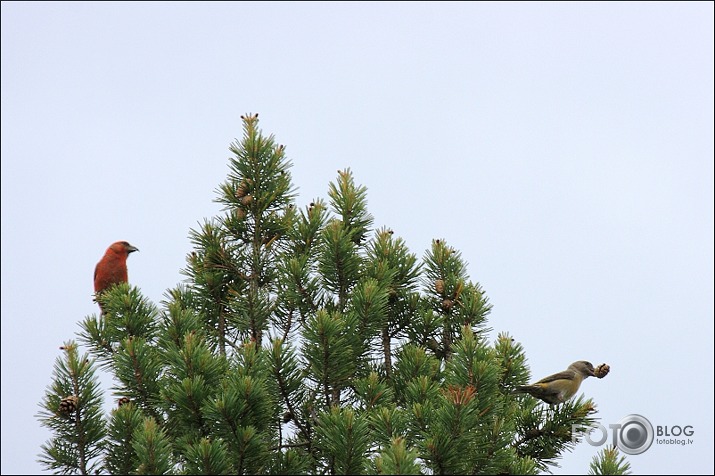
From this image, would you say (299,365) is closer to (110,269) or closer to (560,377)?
(560,377)

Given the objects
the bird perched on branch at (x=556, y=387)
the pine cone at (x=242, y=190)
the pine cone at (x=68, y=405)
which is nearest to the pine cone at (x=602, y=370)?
the bird perched on branch at (x=556, y=387)

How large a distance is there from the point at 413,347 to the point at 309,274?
727 millimetres

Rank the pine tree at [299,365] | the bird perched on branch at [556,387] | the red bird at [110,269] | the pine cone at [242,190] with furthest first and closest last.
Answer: the red bird at [110,269]
the pine cone at [242,190]
the bird perched on branch at [556,387]
the pine tree at [299,365]

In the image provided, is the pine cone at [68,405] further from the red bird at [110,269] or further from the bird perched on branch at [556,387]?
the red bird at [110,269]

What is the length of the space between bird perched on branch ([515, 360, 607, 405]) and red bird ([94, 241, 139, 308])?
379 cm

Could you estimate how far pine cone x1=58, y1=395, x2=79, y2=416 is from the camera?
419cm

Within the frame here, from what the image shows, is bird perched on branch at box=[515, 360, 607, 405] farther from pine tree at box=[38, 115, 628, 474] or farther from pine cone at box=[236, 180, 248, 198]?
pine cone at box=[236, 180, 248, 198]

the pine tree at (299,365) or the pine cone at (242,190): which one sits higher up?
the pine cone at (242,190)

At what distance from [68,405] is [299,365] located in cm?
118

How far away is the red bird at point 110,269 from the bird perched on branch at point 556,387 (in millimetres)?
3793

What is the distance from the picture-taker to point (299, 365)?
4.66 m

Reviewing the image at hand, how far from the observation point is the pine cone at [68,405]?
13.8 ft

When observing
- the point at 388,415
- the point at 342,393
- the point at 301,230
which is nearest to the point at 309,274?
the point at 301,230

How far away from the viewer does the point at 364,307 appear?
4613 mm
